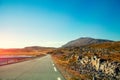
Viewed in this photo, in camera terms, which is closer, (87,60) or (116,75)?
(116,75)

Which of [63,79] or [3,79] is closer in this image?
[3,79]

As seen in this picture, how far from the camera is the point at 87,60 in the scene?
1448 inches

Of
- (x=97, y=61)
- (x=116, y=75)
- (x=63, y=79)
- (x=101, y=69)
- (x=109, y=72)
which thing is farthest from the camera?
(x=97, y=61)

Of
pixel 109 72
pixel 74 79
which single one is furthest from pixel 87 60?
pixel 74 79

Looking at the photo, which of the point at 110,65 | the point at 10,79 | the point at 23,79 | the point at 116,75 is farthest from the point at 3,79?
the point at 110,65

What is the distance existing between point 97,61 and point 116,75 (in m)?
8.24

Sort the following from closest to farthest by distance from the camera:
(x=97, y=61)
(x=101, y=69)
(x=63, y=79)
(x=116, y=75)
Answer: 1. (x=63, y=79)
2. (x=116, y=75)
3. (x=101, y=69)
4. (x=97, y=61)

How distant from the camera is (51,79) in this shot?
14.3 meters

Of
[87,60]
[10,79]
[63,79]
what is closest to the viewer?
[10,79]

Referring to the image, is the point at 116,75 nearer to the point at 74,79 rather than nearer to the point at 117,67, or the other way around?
the point at 117,67

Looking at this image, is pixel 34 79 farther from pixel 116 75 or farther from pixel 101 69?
pixel 101 69

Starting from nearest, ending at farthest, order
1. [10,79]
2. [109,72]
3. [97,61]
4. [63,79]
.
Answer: [10,79], [63,79], [109,72], [97,61]

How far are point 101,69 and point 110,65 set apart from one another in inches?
92.9

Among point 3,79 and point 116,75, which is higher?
point 3,79
